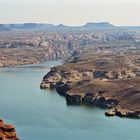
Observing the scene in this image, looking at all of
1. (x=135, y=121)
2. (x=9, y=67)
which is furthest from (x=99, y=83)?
(x=9, y=67)

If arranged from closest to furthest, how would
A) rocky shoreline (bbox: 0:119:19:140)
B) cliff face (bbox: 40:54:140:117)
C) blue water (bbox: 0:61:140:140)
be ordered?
1. rocky shoreline (bbox: 0:119:19:140)
2. blue water (bbox: 0:61:140:140)
3. cliff face (bbox: 40:54:140:117)

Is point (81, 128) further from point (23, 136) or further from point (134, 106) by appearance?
point (134, 106)

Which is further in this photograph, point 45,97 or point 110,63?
point 110,63

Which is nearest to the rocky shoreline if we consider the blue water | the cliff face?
the blue water

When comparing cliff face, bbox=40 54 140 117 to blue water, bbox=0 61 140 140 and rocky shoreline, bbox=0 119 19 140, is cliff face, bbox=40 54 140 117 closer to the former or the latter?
blue water, bbox=0 61 140 140

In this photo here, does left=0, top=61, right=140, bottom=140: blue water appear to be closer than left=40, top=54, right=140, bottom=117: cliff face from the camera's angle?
Yes

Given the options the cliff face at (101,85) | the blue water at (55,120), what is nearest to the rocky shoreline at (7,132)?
the blue water at (55,120)

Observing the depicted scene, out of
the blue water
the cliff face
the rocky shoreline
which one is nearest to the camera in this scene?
the rocky shoreline

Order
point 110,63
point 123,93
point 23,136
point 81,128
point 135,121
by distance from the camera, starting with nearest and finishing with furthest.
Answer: point 23,136
point 81,128
point 135,121
point 123,93
point 110,63
